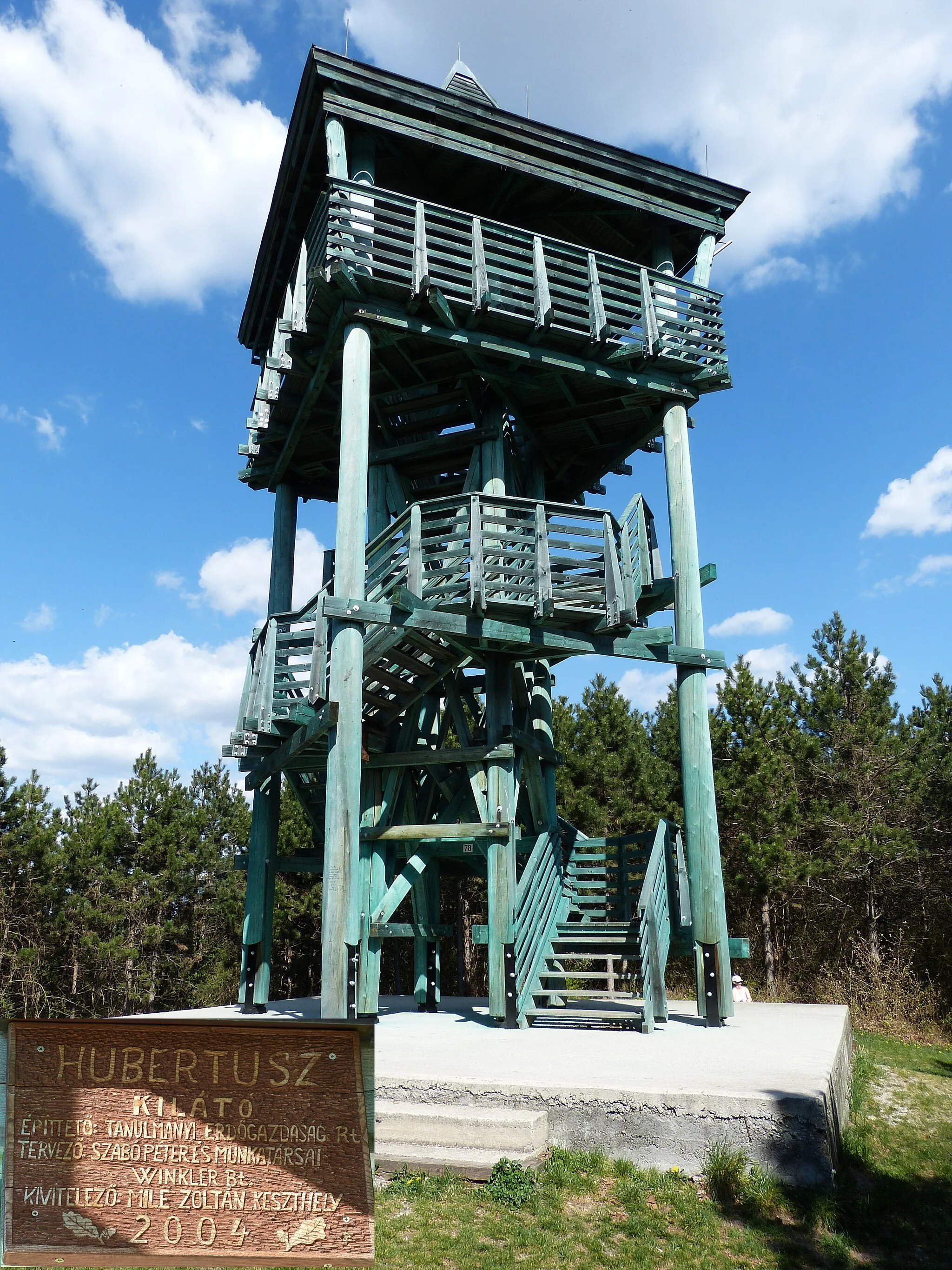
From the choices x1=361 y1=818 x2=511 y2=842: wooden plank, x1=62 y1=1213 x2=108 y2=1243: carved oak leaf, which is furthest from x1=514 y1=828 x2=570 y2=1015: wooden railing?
x1=62 y1=1213 x2=108 y2=1243: carved oak leaf

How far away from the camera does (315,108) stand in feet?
41.4

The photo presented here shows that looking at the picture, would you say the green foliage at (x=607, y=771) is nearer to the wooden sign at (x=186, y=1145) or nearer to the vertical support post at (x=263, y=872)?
the vertical support post at (x=263, y=872)

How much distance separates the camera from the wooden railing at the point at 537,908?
11766 mm

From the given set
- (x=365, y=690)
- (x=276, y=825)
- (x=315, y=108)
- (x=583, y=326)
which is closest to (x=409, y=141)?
(x=315, y=108)

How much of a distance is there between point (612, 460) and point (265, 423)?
5.83m

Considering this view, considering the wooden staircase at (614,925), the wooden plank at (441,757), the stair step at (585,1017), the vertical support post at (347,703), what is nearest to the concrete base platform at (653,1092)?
the vertical support post at (347,703)

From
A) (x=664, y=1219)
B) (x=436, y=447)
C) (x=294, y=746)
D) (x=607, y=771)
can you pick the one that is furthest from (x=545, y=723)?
(x=607, y=771)

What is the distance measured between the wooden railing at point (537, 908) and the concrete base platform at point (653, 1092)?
2.42 meters

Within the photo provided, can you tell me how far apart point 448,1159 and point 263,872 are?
853 cm

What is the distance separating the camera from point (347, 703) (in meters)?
10.7

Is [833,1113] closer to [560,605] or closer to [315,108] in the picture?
[560,605]

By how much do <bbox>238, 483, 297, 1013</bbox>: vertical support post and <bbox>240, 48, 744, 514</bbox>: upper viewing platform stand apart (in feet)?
6.27

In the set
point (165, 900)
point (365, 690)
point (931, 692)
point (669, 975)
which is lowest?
point (669, 975)

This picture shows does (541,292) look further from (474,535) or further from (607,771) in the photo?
(607,771)
